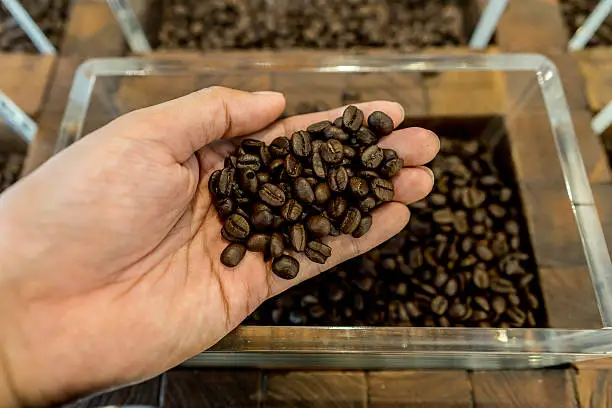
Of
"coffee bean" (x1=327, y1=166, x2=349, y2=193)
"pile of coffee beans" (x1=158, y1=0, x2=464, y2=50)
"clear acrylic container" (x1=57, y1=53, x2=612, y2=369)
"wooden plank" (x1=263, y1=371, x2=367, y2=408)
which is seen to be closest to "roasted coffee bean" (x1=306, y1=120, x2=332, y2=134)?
"coffee bean" (x1=327, y1=166, x2=349, y2=193)

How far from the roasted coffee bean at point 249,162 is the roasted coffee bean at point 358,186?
→ 0.20m

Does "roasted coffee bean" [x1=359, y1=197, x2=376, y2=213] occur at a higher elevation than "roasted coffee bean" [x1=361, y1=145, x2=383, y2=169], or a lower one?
lower

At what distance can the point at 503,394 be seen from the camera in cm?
133

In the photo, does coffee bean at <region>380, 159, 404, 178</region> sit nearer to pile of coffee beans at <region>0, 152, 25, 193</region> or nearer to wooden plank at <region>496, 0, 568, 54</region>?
wooden plank at <region>496, 0, 568, 54</region>

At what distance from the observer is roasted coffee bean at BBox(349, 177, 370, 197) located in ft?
3.79

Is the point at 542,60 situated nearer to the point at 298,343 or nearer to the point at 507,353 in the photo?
the point at 507,353

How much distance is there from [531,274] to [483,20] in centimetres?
81

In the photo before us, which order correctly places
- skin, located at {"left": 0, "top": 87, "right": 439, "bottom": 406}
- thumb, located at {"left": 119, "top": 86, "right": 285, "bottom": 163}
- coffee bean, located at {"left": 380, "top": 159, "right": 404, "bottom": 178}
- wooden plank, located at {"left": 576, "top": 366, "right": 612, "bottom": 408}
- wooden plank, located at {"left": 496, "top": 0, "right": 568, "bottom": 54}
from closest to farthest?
skin, located at {"left": 0, "top": 87, "right": 439, "bottom": 406} → thumb, located at {"left": 119, "top": 86, "right": 285, "bottom": 163} → coffee bean, located at {"left": 380, "top": 159, "right": 404, "bottom": 178} → wooden plank, located at {"left": 576, "top": 366, "right": 612, "bottom": 408} → wooden plank, located at {"left": 496, "top": 0, "right": 568, "bottom": 54}

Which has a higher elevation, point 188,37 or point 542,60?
point 188,37

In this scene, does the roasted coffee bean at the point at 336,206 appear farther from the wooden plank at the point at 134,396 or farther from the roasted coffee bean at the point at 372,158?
the wooden plank at the point at 134,396

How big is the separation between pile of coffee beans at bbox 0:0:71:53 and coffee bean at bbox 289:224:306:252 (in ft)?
3.89

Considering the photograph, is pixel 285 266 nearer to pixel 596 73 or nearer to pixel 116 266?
pixel 116 266

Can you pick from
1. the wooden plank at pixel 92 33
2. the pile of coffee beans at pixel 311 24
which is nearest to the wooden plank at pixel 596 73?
the pile of coffee beans at pixel 311 24

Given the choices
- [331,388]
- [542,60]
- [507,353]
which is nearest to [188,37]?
[542,60]
